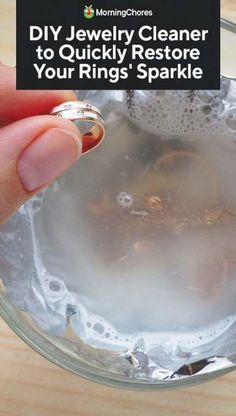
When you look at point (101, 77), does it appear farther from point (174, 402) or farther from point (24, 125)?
point (174, 402)

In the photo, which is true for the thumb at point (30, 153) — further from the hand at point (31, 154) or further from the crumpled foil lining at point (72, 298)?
the crumpled foil lining at point (72, 298)

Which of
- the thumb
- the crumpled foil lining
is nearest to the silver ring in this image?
the thumb

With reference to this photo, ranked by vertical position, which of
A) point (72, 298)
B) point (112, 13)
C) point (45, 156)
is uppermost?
point (112, 13)

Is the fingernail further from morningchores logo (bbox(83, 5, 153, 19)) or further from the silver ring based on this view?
morningchores logo (bbox(83, 5, 153, 19))

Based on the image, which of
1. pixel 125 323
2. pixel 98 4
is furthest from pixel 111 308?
pixel 98 4

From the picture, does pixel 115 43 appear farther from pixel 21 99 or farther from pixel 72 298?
pixel 72 298

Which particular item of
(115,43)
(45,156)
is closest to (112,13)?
(115,43)
